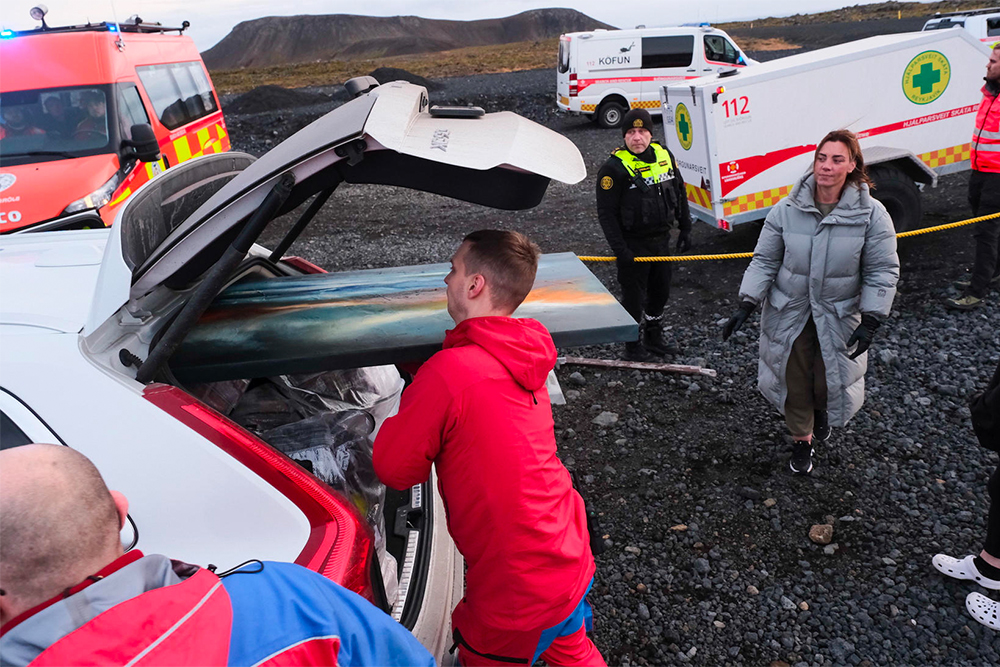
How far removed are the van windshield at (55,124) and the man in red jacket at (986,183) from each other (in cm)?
759

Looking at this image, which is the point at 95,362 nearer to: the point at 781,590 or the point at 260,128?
the point at 781,590

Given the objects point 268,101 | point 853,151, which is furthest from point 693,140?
point 268,101

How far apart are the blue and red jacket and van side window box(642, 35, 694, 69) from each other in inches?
694

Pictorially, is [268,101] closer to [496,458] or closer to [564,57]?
[564,57]

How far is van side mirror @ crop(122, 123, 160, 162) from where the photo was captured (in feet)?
21.1

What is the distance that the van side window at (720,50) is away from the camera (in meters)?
16.7

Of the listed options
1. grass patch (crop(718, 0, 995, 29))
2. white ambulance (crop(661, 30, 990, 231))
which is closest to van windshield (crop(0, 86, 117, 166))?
white ambulance (crop(661, 30, 990, 231))

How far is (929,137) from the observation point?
21.3ft

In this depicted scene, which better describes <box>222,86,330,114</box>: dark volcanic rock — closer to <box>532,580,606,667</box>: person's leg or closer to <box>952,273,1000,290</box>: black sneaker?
<box>952,273,1000,290</box>: black sneaker

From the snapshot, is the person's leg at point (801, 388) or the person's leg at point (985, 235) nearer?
the person's leg at point (801, 388)

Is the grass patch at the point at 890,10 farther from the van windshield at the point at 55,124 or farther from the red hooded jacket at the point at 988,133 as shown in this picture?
the van windshield at the point at 55,124

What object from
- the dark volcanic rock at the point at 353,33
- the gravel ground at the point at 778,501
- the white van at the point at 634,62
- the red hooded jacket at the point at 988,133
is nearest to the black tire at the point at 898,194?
the gravel ground at the point at 778,501

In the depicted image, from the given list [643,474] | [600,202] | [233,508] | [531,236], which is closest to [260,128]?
[531,236]

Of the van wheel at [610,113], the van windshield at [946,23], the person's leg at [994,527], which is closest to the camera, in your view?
the person's leg at [994,527]
